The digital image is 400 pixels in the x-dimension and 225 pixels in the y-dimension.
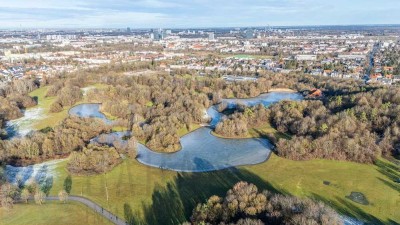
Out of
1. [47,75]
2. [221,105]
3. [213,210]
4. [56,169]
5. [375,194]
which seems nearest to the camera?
[213,210]

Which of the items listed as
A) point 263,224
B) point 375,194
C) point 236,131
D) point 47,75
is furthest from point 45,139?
point 47,75

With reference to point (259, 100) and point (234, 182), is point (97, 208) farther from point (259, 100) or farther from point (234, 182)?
point (259, 100)

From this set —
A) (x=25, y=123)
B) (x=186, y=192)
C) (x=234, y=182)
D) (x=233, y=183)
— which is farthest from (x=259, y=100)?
(x=25, y=123)

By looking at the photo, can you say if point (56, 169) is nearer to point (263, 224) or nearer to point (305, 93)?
point (263, 224)

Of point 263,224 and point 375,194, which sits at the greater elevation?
point 263,224

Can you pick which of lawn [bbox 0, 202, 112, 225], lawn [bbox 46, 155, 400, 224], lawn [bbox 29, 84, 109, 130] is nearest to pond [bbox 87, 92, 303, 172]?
lawn [bbox 46, 155, 400, 224]

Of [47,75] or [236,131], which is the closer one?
[236,131]
